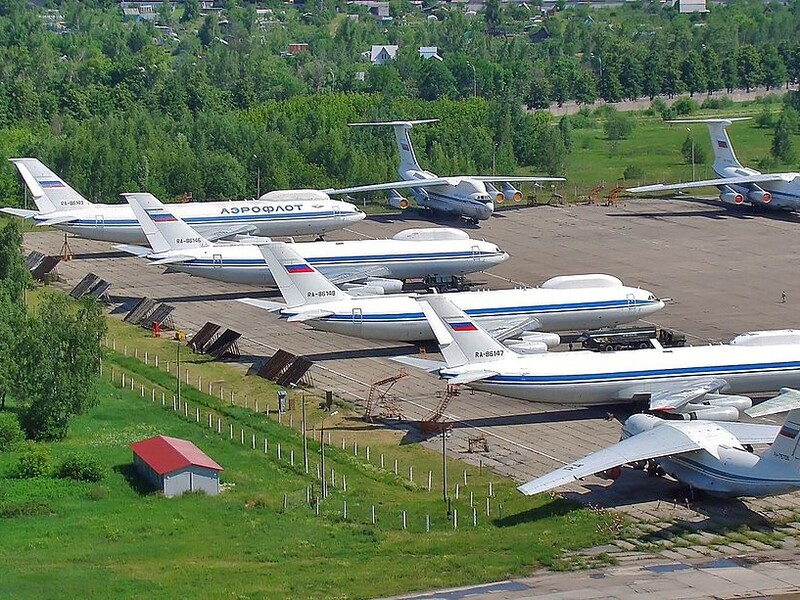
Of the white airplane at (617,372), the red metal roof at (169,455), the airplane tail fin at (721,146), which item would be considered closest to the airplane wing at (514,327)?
the white airplane at (617,372)

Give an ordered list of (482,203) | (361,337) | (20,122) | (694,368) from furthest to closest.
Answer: (20,122) < (482,203) < (361,337) < (694,368)

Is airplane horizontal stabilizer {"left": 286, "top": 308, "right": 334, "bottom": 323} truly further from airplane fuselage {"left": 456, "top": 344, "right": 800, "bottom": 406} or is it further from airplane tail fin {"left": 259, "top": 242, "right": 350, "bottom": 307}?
airplane fuselage {"left": 456, "top": 344, "right": 800, "bottom": 406}

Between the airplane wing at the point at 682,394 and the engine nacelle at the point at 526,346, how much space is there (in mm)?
8280

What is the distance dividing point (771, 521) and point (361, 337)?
98.0 ft

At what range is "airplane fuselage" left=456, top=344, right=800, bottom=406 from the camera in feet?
233

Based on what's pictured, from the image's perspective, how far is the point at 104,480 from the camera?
218 feet

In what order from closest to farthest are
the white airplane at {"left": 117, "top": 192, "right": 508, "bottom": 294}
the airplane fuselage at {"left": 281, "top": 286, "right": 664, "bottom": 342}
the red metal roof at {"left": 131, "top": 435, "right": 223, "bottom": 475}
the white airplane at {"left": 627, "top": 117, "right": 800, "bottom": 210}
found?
the red metal roof at {"left": 131, "top": 435, "right": 223, "bottom": 475} < the airplane fuselage at {"left": 281, "top": 286, "right": 664, "bottom": 342} < the white airplane at {"left": 117, "top": 192, "right": 508, "bottom": 294} < the white airplane at {"left": 627, "top": 117, "right": 800, "bottom": 210}

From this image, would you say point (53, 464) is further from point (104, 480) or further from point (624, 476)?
point (624, 476)

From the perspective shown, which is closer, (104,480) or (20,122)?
(104,480)

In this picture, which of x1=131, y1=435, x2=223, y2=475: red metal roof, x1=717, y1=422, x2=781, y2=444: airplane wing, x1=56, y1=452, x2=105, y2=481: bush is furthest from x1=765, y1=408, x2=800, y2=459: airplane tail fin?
x1=56, y1=452, x2=105, y2=481: bush

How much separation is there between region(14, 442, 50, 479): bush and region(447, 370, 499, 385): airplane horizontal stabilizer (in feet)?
56.8

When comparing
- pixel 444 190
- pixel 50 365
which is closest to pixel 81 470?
pixel 50 365

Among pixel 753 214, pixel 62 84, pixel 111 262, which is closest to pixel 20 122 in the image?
pixel 62 84

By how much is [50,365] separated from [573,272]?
47.1 meters
